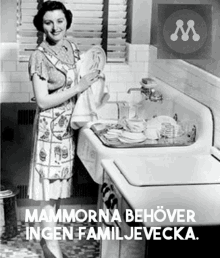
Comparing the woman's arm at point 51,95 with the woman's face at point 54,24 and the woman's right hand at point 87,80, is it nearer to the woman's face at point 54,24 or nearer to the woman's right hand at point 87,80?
the woman's right hand at point 87,80

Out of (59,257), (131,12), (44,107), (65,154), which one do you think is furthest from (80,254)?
(131,12)

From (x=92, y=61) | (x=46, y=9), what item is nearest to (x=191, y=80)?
(x=92, y=61)

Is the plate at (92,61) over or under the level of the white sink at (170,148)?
over

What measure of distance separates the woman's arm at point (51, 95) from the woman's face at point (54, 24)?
0.24 meters

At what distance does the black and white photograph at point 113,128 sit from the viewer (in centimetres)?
267

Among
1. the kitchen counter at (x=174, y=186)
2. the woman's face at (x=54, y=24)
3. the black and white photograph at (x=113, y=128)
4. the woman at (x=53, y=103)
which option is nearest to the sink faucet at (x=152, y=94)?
the black and white photograph at (x=113, y=128)

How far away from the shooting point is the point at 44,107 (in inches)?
139

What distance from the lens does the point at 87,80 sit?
3.57m

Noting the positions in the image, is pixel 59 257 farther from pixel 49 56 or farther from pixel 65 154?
pixel 49 56

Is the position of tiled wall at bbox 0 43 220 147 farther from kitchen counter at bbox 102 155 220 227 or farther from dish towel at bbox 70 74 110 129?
kitchen counter at bbox 102 155 220 227

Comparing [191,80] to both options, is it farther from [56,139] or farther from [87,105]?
[56,139]

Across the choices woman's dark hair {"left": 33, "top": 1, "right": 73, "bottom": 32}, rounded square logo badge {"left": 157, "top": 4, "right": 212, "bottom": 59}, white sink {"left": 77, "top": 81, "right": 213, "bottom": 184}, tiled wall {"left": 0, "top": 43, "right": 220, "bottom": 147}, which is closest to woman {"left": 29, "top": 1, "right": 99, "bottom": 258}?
woman's dark hair {"left": 33, "top": 1, "right": 73, "bottom": 32}

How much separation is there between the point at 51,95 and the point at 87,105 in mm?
234

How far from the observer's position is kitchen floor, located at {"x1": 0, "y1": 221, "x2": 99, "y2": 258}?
391 cm
